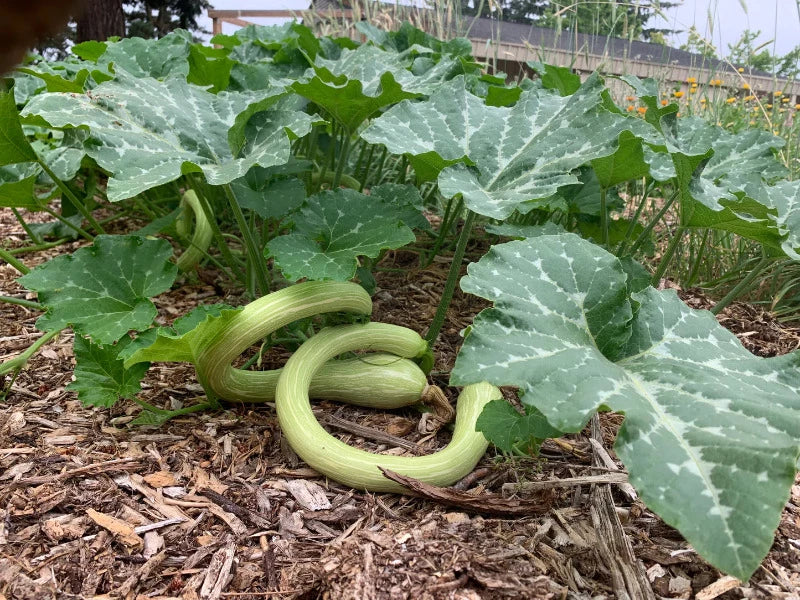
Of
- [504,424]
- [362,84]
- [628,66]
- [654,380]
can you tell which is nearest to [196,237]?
[362,84]

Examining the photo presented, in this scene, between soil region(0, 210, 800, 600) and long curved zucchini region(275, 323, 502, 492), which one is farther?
long curved zucchini region(275, 323, 502, 492)

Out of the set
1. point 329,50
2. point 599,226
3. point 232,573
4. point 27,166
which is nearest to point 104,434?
point 232,573

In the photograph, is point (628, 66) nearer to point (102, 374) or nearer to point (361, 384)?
point (361, 384)

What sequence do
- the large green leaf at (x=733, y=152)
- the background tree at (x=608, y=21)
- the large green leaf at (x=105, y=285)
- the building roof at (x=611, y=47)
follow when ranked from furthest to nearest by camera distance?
the building roof at (x=611, y=47)
the background tree at (x=608, y=21)
the large green leaf at (x=733, y=152)
the large green leaf at (x=105, y=285)

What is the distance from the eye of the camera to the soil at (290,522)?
1.11 m

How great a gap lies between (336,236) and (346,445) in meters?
0.52

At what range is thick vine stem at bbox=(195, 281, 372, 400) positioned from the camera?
145 centimetres

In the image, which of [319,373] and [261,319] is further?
[319,373]

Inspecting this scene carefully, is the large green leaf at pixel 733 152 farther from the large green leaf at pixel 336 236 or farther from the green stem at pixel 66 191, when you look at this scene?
the green stem at pixel 66 191

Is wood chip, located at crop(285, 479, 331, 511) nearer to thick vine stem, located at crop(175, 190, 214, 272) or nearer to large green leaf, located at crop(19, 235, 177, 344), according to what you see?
large green leaf, located at crop(19, 235, 177, 344)

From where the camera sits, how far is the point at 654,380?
112 centimetres

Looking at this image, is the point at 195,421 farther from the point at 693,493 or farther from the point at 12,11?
the point at 12,11

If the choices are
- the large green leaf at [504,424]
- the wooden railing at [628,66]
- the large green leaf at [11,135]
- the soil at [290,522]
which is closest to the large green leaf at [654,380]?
the large green leaf at [504,424]

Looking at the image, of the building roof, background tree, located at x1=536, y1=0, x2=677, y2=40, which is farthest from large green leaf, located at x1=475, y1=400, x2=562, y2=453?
the building roof
